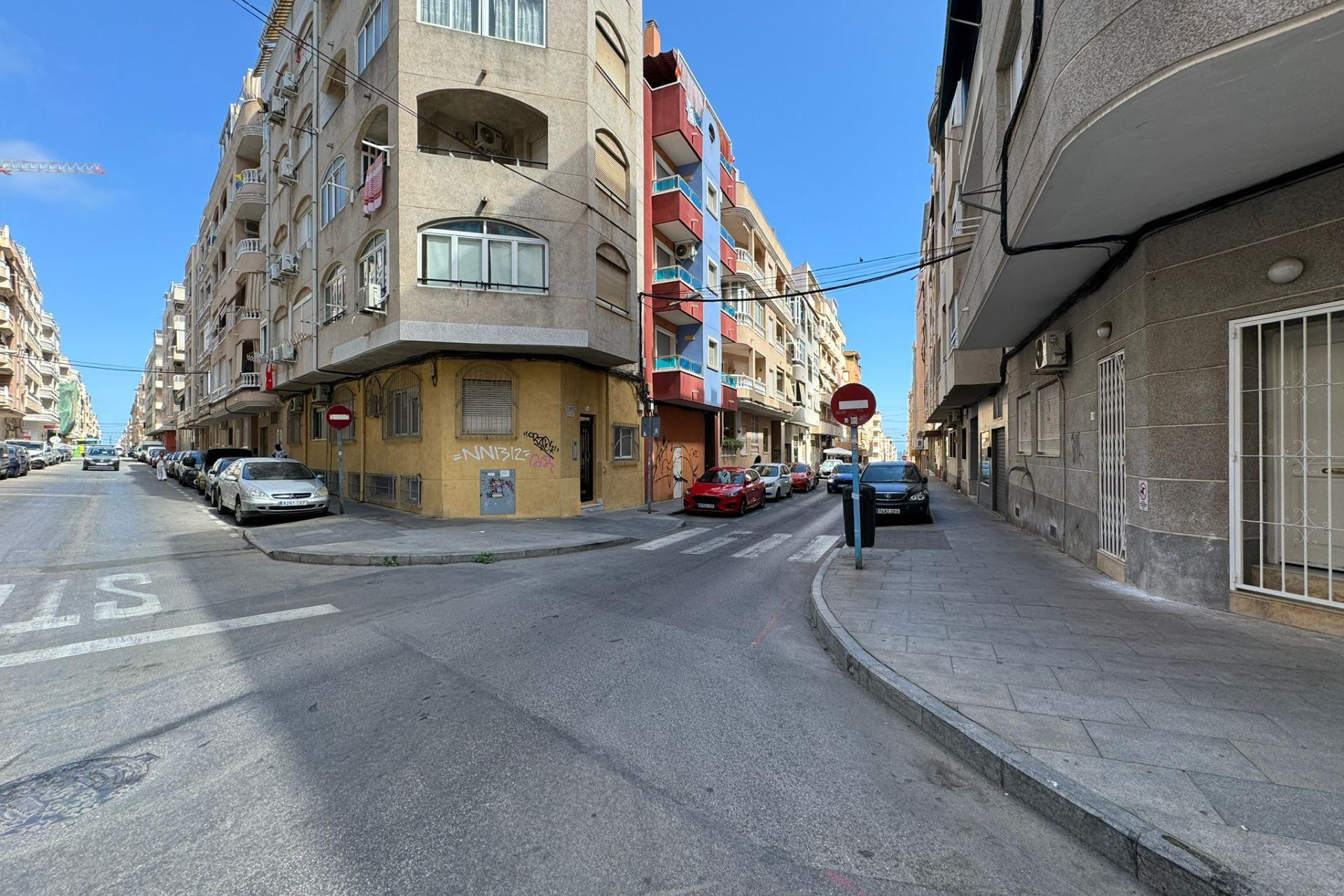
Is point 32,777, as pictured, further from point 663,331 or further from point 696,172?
point 696,172

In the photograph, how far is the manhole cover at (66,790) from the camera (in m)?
2.66

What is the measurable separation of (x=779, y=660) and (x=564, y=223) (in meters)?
12.3

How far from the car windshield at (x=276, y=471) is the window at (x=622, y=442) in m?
8.00

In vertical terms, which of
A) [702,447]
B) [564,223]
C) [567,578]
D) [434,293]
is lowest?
[567,578]

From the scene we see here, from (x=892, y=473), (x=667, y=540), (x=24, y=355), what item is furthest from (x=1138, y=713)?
(x=24, y=355)

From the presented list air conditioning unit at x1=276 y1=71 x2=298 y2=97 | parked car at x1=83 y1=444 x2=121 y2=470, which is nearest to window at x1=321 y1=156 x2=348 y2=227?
air conditioning unit at x1=276 y1=71 x2=298 y2=97

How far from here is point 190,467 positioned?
2603cm

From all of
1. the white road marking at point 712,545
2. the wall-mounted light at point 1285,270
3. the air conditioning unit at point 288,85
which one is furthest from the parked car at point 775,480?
the air conditioning unit at point 288,85

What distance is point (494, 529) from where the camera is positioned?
12.4 m

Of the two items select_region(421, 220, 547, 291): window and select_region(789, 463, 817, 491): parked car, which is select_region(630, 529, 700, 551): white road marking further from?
select_region(789, 463, 817, 491): parked car

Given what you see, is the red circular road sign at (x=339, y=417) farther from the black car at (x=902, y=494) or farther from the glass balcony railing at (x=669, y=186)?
the black car at (x=902, y=494)

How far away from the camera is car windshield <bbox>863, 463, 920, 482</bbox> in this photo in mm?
15688

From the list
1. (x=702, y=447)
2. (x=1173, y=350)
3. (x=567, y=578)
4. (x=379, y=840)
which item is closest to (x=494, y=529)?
(x=567, y=578)

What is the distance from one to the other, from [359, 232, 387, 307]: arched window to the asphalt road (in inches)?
343
